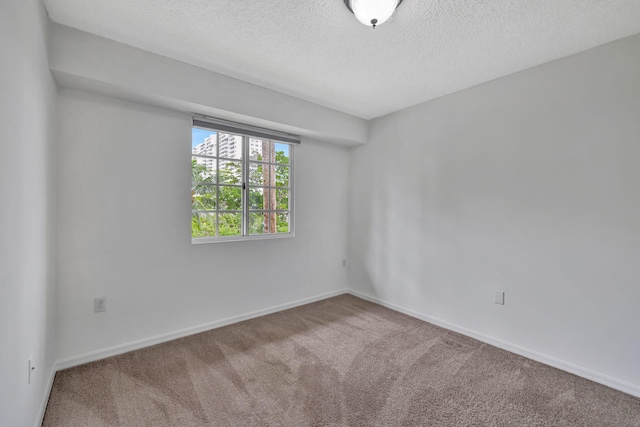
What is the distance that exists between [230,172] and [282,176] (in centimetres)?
67

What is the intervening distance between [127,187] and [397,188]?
2.78 m

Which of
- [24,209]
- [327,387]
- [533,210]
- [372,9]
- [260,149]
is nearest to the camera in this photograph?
[24,209]

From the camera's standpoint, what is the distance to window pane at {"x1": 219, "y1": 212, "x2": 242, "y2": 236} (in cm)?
301

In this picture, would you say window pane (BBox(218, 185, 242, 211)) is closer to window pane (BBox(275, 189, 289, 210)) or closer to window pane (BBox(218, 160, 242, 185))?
window pane (BBox(218, 160, 242, 185))

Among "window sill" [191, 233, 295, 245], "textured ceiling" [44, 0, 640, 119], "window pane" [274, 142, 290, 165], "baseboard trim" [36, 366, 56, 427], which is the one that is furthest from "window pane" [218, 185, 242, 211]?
"baseboard trim" [36, 366, 56, 427]

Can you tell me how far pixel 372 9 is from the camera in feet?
5.27

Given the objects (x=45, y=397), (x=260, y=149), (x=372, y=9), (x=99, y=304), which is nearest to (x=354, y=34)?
(x=372, y=9)

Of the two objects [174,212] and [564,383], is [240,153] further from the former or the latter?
[564,383]

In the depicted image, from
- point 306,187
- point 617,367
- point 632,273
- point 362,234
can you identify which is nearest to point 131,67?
point 306,187

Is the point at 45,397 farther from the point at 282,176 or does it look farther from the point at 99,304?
the point at 282,176

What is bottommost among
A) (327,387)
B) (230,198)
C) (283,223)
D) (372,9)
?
(327,387)

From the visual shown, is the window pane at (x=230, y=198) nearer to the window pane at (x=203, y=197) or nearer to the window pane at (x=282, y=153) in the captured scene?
the window pane at (x=203, y=197)

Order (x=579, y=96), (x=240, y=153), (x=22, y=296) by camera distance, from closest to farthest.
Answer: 1. (x=22, y=296)
2. (x=579, y=96)
3. (x=240, y=153)

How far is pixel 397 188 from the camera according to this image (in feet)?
11.3
